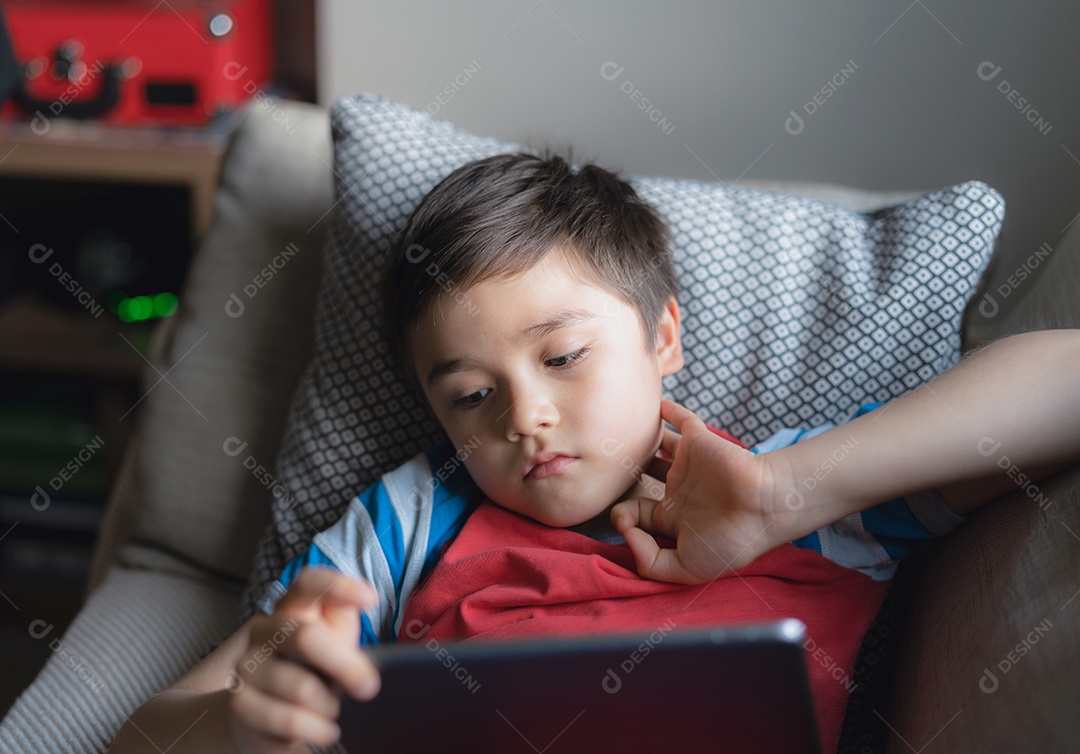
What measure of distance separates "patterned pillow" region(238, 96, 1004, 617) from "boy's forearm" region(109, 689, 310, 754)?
21cm

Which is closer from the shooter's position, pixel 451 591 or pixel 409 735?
pixel 409 735

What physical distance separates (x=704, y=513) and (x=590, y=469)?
111mm

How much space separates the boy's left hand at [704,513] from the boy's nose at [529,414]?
12 cm

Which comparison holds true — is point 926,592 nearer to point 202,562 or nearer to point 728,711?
point 728,711

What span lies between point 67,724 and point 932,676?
0.82 meters

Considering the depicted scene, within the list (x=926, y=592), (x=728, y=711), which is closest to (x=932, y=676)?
(x=926, y=592)

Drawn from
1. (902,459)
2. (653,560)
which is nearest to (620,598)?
(653,560)

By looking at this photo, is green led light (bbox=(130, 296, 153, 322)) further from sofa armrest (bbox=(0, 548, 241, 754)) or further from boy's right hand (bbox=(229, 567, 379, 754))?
boy's right hand (bbox=(229, 567, 379, 754))

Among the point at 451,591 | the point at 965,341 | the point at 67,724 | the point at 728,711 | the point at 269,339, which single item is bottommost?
the point at 67,724

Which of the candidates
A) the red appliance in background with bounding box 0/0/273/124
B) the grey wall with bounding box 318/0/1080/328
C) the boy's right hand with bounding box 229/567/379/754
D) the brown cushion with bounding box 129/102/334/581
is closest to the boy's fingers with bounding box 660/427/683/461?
the boy's right hand with bounding box 229/567/379/754

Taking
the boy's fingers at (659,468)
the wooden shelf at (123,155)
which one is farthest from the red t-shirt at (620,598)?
the wooden shelf at (123,155)

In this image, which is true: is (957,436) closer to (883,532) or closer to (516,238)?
(883,532)

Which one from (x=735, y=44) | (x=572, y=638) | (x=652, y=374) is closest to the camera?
(x=572, y=638)

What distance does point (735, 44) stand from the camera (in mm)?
1363
